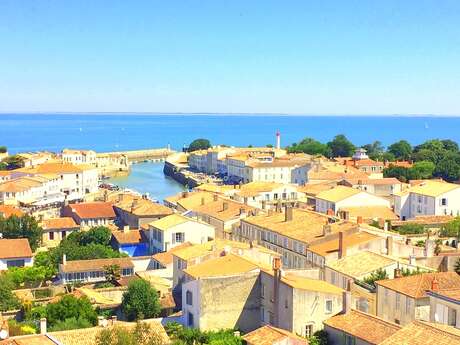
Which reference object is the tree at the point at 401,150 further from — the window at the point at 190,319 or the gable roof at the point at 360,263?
the window at the point at 190,319

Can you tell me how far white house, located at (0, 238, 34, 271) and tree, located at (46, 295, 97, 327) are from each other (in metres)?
10.6

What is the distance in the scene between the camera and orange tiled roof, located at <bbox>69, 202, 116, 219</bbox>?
45.0 m

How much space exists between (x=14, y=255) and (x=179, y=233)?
26.1 ft

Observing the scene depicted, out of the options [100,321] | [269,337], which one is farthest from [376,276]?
[100,321]

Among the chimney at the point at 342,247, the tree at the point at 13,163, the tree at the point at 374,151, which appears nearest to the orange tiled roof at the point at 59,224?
the chimney at the point at 342,247

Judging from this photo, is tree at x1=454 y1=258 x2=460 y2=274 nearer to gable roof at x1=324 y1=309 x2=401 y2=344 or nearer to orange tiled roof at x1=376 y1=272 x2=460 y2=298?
orange tiled roof at x1=376 y1=272 x2=460 y2=298

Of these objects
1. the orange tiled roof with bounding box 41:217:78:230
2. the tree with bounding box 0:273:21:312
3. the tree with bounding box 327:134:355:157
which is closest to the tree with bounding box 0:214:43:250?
the orange tiled roof with bounding box 41:217:78:230

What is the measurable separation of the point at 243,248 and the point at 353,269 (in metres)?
4.36

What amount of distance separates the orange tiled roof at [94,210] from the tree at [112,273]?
14629mm

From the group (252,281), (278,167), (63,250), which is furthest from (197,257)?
(278,167)

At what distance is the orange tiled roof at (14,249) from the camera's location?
110 ft

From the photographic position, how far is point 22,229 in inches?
1513

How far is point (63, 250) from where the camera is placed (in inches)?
1300

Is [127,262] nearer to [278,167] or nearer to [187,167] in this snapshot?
[278,167]
